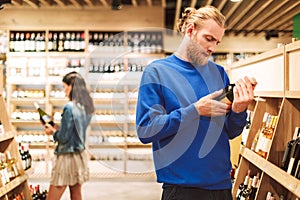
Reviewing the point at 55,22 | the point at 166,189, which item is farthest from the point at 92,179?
the point at 166,189

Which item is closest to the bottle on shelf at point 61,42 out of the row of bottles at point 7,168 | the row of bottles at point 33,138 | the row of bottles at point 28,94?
the row of bottles at point 28,94

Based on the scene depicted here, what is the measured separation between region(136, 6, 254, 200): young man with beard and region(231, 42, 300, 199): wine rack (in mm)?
567

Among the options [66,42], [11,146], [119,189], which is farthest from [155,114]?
[66,42]

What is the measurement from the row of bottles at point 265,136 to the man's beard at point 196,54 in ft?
4.16

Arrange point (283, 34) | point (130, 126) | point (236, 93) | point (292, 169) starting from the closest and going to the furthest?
point (236, 93)
point (130, 126)
point (292, 169)
point (283, 34)

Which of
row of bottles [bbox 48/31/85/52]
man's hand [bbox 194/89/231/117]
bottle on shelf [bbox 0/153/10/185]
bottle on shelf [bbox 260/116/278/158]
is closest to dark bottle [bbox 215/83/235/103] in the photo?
man's hand [bbox 194/89/231/117]

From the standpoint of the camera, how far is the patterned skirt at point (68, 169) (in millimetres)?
3977

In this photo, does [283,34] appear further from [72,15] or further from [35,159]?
[35,159]

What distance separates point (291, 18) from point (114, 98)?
7.48 m

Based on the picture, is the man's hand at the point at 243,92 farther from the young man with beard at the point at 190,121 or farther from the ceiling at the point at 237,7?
the ceiling at the point at 237,7

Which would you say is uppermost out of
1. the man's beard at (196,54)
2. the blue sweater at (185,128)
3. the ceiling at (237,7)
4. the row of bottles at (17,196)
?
the ceiling at (237,7)

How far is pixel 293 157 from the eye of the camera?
2.28 m

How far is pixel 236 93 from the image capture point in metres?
1.42

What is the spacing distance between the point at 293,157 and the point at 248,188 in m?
0.87
